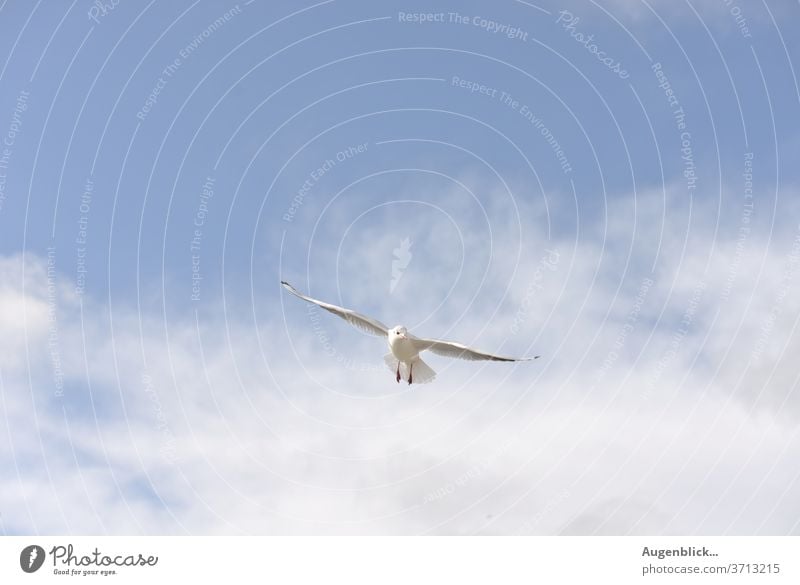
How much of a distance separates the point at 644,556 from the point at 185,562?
48.9 feet

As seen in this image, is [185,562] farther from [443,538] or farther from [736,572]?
[736,572]

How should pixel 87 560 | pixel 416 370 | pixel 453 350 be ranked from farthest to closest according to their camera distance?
pixel 416 370 < pixel 453 350 < pixel 87 560

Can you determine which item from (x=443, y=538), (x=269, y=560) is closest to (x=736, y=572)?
(x=443, y=538)

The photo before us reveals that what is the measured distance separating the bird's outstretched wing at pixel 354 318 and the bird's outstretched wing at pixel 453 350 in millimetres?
1588

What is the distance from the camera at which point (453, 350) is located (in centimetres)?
4009

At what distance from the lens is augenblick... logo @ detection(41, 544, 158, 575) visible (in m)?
34.3

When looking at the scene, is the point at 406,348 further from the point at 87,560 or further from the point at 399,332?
the point at 87,560

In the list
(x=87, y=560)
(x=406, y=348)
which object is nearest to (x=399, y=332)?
(x=406, y=348)

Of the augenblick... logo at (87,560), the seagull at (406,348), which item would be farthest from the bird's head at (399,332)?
the augenblick... logo at (87,560)

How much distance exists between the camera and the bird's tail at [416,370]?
41.9 m

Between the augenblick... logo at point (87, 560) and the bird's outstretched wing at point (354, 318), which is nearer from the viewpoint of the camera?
the augenblick... logo at point (87, 560)

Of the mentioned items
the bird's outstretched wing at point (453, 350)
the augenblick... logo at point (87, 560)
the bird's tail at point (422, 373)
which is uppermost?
the bird's outstretched wing at point (453, 350)

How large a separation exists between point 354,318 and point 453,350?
13.8 ft

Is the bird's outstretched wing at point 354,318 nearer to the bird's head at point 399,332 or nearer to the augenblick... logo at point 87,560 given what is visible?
the bird's head at point 399,332
